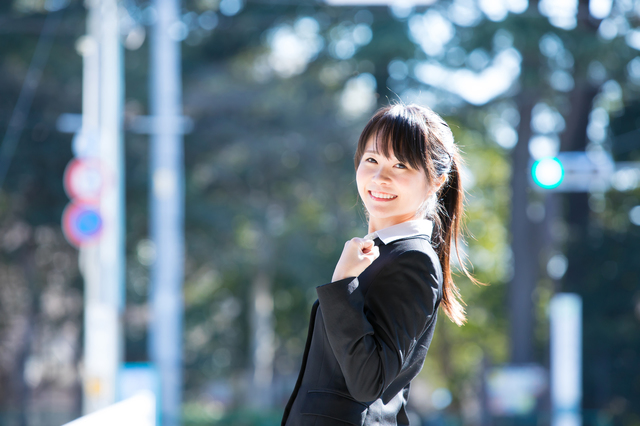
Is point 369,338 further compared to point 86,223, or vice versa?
point 86,223

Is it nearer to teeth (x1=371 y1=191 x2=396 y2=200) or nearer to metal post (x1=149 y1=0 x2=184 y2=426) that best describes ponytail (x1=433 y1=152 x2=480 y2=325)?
teeth (x1=371 y1=191 x2=396 y2=200)

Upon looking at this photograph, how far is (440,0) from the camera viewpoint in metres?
14.7

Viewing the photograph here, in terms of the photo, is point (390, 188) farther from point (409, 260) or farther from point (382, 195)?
point (409, 260)

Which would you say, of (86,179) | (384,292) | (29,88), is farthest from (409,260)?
(29,88)

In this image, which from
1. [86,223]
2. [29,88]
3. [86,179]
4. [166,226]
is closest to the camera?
[86,179]

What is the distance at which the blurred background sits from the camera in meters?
14.5

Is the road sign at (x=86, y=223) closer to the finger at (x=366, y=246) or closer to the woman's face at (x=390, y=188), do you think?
the woman's face at (x=390, y=188)

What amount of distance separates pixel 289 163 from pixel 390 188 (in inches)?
612

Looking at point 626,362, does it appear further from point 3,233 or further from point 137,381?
point 3,233

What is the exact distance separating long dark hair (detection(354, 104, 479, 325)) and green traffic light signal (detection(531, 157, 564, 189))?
17.9 ft

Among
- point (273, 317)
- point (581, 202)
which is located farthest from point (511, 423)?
point (273, 317)

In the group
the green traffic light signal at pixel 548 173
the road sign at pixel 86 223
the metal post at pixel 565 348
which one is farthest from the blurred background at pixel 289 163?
the green traffic light signal at pixel 548 173

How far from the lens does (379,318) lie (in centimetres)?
148

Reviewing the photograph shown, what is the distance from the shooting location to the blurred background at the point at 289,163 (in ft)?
47.7
